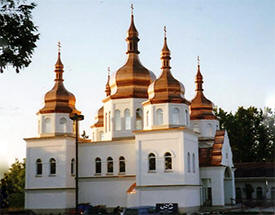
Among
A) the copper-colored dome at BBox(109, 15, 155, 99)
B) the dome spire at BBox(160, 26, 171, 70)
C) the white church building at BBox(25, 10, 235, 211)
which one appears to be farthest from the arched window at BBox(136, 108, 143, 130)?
the dome spire at BBox(160, 26, 171, 70)

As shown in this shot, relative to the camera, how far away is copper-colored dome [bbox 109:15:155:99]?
42.2 m

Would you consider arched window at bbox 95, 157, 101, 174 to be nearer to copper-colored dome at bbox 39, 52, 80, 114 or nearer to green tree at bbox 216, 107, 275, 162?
copper-colored dome at bbox 39, 52, 80, 114

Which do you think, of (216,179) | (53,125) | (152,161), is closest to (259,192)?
(216,179)

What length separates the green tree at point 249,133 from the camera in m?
65.6

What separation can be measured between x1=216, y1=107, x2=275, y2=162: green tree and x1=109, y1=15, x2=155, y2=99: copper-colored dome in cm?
2601

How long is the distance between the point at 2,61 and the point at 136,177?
70.1ft

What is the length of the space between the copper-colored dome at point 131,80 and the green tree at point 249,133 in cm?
2601

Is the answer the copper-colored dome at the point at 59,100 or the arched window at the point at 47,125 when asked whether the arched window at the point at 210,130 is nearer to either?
the copper-colored dome at the point at 59,100

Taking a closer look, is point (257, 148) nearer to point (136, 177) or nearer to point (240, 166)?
point (240, 166)

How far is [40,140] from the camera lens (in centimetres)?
4122

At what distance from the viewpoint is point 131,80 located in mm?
42375

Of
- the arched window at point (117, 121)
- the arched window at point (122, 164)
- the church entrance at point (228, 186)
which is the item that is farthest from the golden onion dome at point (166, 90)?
the church entrance at point (228, 186)

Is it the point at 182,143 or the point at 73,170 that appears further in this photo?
the point at 73,170

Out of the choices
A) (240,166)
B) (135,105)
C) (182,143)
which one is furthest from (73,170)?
(240,166)
